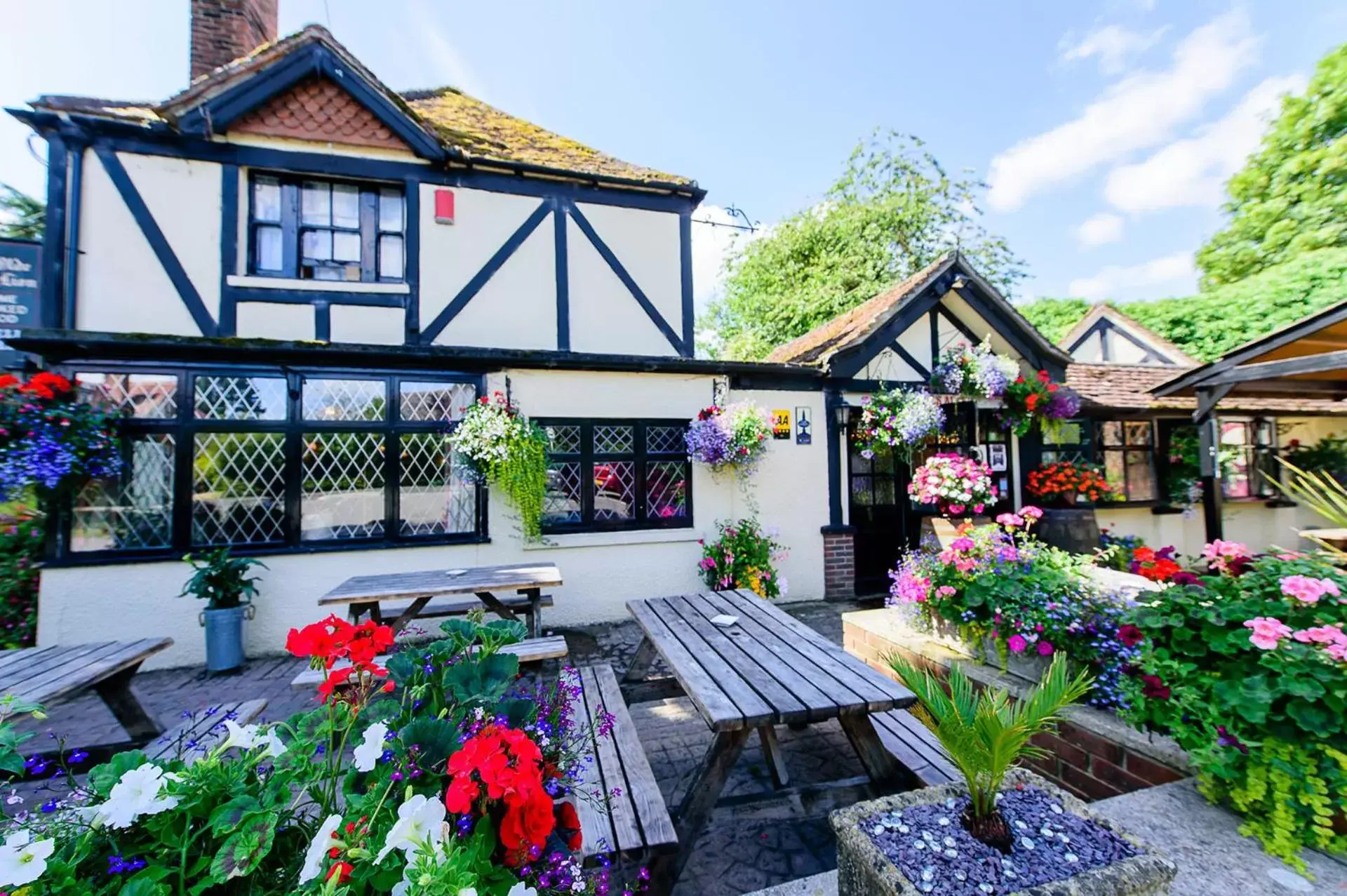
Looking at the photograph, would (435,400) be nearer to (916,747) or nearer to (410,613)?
(410,613)

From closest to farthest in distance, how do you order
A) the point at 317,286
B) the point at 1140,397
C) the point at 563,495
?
the point at 317,286
the point at 563,495
the point at 1140,397

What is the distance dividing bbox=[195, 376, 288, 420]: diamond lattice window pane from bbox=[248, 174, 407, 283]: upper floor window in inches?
46.8

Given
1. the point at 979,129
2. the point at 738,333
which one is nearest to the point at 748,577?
the point at 979,129

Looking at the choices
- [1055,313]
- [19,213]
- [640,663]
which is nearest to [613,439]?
[640,663]

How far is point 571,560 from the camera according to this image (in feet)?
18.2

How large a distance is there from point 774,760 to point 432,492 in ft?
13.4

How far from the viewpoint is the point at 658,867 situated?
181cm

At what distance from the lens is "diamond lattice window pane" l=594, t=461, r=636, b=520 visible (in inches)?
227

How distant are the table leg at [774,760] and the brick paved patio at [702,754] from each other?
0.07 meters

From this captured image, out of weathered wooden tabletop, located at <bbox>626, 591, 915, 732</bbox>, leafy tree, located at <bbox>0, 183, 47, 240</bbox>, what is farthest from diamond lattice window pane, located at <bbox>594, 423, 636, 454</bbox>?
leafy tree, located at <bbox>0, 183, 47, 240</bbox>

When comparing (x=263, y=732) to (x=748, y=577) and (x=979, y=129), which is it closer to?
(x=748, y=577)

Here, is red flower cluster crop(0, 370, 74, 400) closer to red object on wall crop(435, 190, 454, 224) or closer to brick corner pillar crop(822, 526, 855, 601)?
red object on wall crop(435, 190, 454, 224)

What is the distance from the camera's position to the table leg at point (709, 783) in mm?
1977

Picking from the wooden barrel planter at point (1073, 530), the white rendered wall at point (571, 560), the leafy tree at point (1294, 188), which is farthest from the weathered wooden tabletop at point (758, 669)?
the leafy tree at point (1294, 188)
